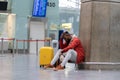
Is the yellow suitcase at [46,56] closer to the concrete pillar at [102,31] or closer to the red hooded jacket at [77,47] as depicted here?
the red hooded jacket at [77,47]

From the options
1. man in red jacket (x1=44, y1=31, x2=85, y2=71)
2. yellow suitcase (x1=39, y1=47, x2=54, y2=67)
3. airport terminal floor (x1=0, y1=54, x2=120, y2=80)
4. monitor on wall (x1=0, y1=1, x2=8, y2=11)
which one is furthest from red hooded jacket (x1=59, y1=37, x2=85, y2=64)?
monitor on wall (x1=0, y1=1, x2=8, y2=11)

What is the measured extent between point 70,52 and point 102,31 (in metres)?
1.34

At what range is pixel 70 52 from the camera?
11633 mm

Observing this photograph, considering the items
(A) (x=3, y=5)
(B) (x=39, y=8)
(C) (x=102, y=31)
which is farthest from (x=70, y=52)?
(B) (x=39, y=8)

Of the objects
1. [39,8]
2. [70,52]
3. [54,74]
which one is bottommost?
[54,74]

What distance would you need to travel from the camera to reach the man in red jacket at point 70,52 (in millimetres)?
11656

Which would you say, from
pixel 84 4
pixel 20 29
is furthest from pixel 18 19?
pixel 84 4

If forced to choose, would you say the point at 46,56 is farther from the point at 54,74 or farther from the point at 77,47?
the point at 54,74

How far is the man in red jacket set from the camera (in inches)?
459

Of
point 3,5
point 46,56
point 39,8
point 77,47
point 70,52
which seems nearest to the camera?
point 70,52

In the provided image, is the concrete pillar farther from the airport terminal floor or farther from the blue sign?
the blue sign

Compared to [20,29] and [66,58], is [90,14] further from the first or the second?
[20,29]

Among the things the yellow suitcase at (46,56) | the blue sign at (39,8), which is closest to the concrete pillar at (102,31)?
the yellow suitcase at (46,56)

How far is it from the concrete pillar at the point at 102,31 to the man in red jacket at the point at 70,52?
0.30m
